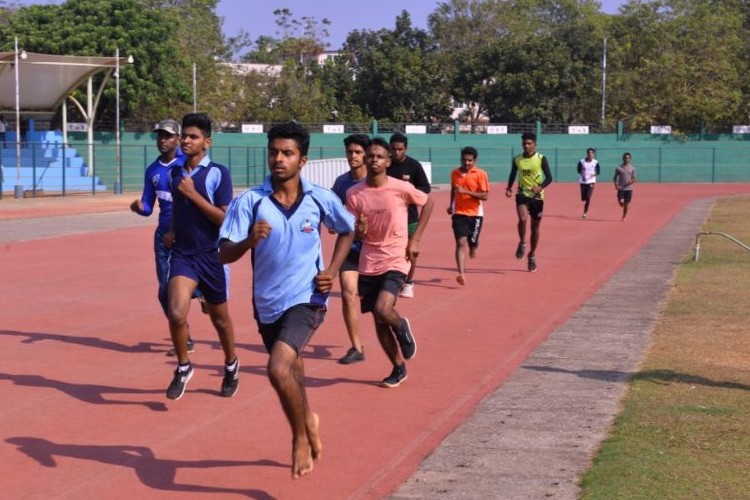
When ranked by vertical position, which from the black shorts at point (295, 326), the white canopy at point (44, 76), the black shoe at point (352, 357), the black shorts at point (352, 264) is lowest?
the black shoe at point (352, 357)

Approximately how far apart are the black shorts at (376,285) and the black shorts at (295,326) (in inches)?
106

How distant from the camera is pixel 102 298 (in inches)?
563

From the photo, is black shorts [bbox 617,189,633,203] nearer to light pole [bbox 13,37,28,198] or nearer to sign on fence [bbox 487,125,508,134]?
light pole [bbox 13,37,28,198]

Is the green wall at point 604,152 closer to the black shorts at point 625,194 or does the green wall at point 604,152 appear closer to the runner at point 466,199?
the black shorts at point 625,194

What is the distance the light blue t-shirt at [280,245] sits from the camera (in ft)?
20.5

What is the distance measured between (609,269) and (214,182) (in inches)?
437

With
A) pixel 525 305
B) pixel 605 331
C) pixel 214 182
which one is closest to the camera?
pixel 214 182

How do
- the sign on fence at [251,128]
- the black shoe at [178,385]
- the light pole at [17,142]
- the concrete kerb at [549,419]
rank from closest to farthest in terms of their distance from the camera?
the concrete kerb at [549,419] → the black shoe at [178,385] → the light pole at [17,142] → the sign on fence at [251,128]

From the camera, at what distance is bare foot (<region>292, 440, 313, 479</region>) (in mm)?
5941

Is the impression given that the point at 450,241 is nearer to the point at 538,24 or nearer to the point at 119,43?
the point at 119,43

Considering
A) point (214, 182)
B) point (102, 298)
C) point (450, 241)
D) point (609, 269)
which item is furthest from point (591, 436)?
point (450, 241)

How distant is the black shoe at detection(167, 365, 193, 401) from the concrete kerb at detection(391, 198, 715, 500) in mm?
1972

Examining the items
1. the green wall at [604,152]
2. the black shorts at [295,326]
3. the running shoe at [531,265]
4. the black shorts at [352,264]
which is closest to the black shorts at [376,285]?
the black shorts at [352,264]

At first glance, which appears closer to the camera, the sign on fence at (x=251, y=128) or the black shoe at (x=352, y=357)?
the black shoe at (x=352, y=357)
